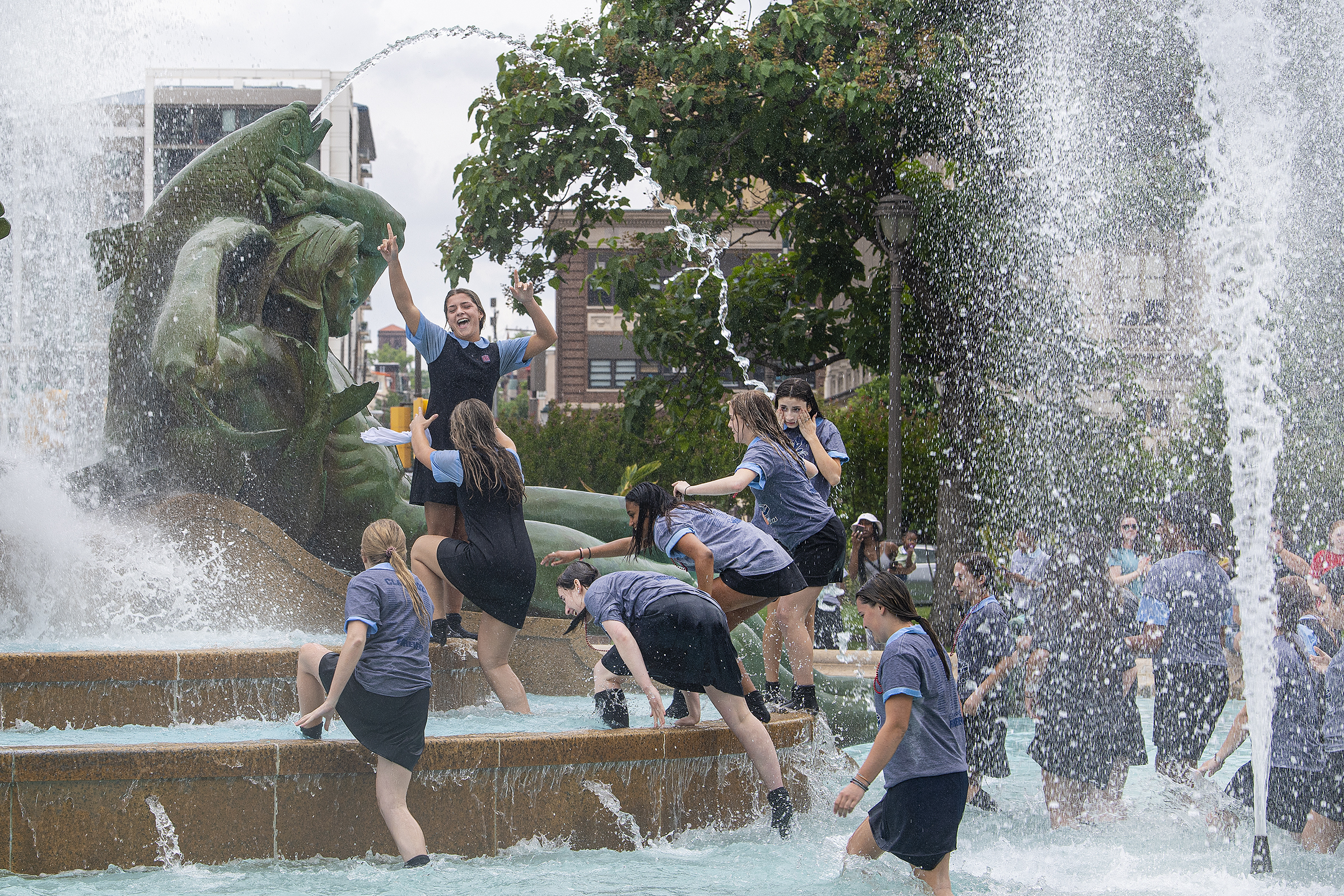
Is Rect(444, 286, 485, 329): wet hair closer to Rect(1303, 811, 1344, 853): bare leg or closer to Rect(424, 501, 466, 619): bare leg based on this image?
Rect(424, 501, 466, 619): bare leg

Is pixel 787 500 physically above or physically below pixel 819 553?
above

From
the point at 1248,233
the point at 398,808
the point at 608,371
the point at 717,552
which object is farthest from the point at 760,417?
the point at 608,371

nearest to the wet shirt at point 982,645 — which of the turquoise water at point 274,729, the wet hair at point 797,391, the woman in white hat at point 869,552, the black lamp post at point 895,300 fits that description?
the wet hair at point 797,391

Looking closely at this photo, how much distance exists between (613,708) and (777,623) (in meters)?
1.03

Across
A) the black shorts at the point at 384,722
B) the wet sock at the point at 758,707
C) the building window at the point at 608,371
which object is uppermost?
the building window at the point at 608,371

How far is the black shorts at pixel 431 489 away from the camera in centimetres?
684

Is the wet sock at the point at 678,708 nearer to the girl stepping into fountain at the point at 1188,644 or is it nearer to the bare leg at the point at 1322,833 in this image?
the girl stepping into fountain at the point at 1188,644

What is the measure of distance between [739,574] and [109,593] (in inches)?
174

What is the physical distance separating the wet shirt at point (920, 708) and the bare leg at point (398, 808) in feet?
5.89

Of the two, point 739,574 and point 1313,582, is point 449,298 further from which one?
point 1313,582

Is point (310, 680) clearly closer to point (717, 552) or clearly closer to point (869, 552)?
point (717, 552)

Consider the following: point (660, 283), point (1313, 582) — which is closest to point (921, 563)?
point (660, 283)

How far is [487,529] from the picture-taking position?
21.3 feet

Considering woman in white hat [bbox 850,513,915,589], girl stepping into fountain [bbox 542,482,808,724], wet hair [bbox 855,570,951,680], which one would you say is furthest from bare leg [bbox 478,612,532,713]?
woman in white hat [bbox 850,513,915,589]
